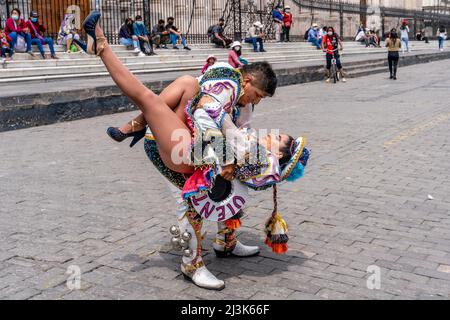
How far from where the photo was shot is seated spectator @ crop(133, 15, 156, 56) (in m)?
19.3

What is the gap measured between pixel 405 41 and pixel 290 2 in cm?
839

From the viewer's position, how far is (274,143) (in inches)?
145

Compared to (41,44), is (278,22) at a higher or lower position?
higher

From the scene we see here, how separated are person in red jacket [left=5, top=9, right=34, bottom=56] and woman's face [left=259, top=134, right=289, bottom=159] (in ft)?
44.8

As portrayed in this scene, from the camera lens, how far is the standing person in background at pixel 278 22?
29.0 m

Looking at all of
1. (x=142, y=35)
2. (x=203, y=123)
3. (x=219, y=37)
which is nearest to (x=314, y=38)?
(x=219, y=37)

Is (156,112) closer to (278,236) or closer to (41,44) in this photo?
(278,236)

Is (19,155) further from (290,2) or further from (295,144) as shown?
(290,2)

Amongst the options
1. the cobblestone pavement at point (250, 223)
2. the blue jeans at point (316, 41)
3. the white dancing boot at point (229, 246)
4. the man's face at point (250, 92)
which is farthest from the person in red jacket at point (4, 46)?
the blue jeans at point (316, 41)

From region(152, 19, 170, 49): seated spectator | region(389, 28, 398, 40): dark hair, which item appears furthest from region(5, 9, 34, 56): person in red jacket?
region(389, 28, 398, 40): dark hair

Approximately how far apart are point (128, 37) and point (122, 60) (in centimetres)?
203

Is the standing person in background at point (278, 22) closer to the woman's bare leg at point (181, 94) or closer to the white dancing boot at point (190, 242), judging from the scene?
the woman's bare leg at point (181, 94)

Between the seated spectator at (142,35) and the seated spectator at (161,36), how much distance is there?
2132mm

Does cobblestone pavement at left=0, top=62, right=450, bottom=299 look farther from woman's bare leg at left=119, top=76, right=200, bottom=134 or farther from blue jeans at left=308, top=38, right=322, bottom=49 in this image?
blue jeans at left=308, top=38, right=322, bottom=49
